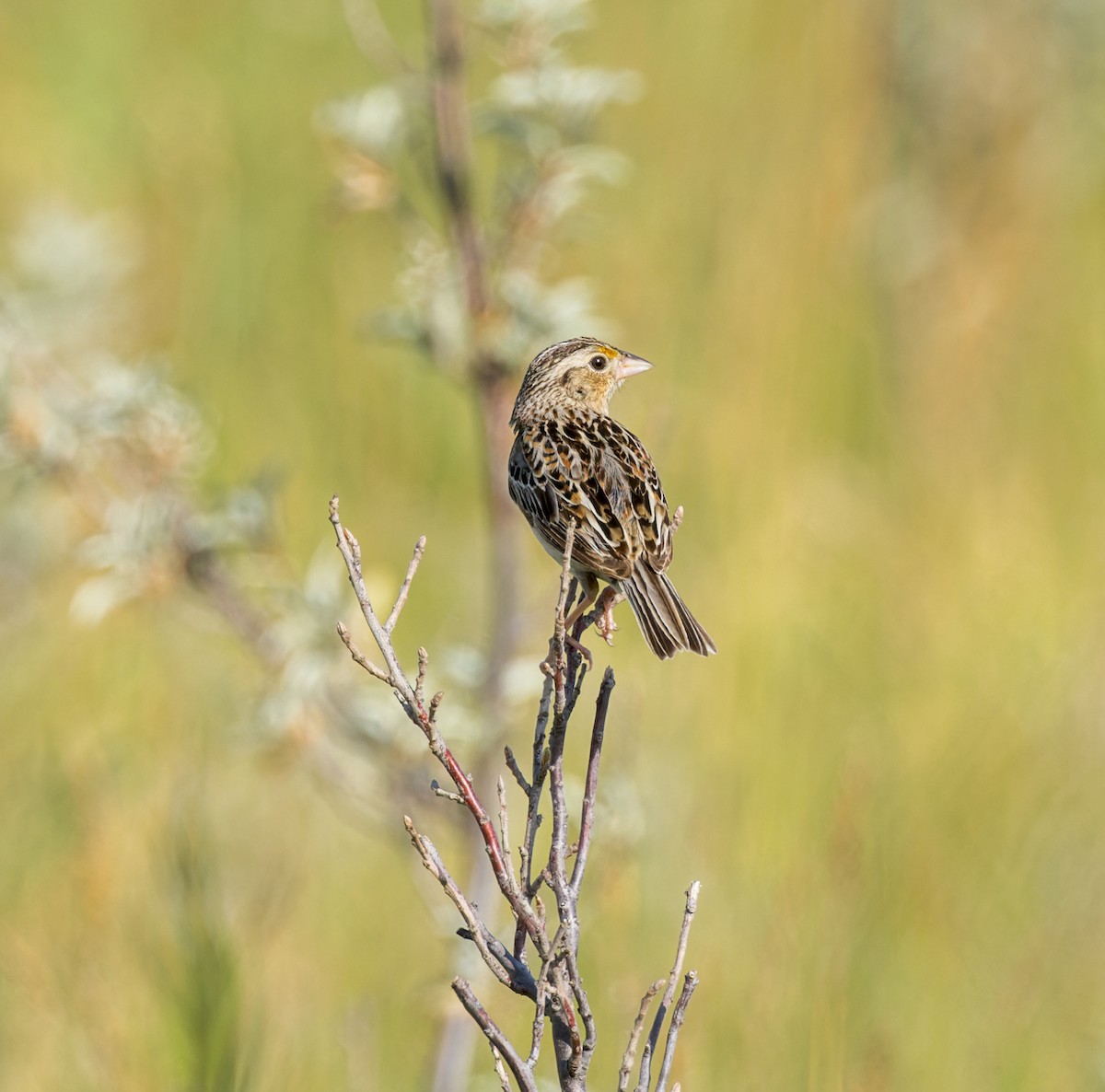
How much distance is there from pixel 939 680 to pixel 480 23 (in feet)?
9.32

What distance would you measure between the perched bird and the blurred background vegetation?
0.46 m

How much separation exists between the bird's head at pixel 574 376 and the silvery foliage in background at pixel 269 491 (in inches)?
2.2

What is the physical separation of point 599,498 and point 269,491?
83 centimetres

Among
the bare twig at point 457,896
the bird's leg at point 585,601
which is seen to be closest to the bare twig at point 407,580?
the bare twig at point 457,896

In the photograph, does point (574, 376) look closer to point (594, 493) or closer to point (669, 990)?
point (594, 493)

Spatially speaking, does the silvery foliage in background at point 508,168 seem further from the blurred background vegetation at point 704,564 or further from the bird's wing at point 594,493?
the bird's wing at point 594,493

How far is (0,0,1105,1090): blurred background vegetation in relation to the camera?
3.46 m

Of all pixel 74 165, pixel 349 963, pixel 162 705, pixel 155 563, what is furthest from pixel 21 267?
pixel 74 165

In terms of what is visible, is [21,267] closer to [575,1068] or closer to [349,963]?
[349,963]

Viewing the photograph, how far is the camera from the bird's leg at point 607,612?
2416 millimetres

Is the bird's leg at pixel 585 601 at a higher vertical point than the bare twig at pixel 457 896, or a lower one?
higher

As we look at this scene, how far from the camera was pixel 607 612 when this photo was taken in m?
2.44

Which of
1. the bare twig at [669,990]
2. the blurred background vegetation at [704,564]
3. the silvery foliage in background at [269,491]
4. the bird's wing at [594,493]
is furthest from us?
the blurred background vegetation at [704,564]

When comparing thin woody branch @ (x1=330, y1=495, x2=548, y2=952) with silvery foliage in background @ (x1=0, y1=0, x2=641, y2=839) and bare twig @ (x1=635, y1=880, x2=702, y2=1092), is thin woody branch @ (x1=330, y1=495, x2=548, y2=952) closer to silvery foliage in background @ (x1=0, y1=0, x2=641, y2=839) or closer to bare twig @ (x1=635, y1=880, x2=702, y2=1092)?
bare twig @ (x1=635, y1=880, x2=702, y2=1092)
